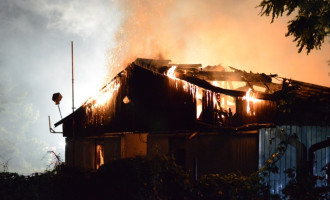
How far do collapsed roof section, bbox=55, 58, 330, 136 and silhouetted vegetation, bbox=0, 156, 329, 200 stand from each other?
330cm

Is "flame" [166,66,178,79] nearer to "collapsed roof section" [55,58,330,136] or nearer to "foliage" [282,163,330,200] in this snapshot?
"collapsed roof section" [55,58,330,136]

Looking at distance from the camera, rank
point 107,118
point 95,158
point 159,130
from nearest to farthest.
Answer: point 159,130, point 107,118, point 95,158

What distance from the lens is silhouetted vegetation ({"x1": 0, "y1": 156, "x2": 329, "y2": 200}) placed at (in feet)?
27.3

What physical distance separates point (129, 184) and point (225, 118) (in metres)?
5.65

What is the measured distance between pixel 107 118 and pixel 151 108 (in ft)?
14.1

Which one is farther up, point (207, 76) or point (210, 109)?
point (207, 76)

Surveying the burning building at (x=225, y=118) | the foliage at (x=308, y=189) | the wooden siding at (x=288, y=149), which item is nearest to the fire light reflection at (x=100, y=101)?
the burning building at (x=225, y=118)

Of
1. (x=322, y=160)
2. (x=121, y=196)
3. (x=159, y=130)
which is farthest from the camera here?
(x=159, y=130)

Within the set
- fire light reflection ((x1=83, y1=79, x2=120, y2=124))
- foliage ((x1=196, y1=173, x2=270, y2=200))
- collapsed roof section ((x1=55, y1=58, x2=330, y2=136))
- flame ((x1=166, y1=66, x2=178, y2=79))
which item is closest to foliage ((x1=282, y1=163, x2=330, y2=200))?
foliage ((x1=196, y1=173, x2=270, y2=200))

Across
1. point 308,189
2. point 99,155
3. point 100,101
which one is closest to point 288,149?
point 308,189

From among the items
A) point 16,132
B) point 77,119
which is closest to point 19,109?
point 16,132

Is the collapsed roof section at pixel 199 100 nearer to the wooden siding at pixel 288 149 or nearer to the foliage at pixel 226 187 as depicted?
the wooden siding at pixel 288 149

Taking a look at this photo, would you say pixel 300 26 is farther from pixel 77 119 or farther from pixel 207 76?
pixel 77 119

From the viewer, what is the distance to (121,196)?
8.35 metres
